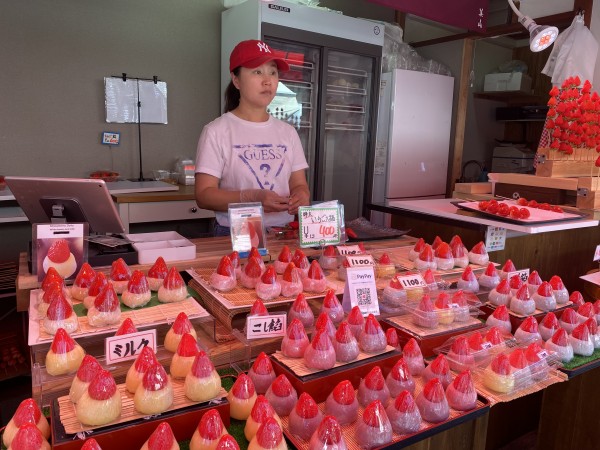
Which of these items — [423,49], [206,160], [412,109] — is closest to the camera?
[206,160]

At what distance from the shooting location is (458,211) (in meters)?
2.85

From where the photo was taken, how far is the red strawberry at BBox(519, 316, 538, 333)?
151 centimetres

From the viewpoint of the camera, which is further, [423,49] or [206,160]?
[423,49]

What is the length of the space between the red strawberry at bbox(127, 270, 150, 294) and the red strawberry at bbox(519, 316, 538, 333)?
118 cm

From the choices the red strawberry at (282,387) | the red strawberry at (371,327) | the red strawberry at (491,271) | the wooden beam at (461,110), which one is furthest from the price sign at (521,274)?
the wooden beam at (461,110)

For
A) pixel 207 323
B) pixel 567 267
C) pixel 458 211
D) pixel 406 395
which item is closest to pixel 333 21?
pixel 458 211

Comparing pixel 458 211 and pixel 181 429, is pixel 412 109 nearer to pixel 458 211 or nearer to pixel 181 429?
pixel 458 211

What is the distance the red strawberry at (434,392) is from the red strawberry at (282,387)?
322 millimetres

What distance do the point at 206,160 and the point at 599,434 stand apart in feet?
→ 6.92

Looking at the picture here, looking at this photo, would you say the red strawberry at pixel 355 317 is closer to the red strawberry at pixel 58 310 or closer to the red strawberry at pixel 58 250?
the red strawberry at pixel 58 310

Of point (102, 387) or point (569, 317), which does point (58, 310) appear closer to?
point (102, 387)

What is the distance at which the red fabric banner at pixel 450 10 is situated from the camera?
11.7 ft

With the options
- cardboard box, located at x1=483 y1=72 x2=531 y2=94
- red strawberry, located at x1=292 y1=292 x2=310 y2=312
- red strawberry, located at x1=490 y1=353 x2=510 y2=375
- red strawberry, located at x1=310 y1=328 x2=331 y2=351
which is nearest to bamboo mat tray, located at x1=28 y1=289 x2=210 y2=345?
red strawberry, located at x1=292 y1=292 x2=310 y2=312

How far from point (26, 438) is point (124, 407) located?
0.19m
